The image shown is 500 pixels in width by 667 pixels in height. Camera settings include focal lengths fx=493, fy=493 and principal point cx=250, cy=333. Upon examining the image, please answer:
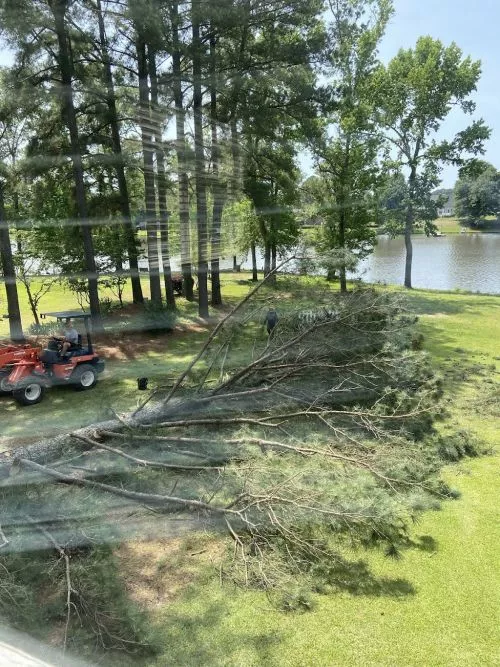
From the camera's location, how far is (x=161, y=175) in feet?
43.2

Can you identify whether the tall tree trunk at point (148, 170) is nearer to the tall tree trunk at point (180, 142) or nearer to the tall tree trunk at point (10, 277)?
the tall tree trunk at point (180, 142)

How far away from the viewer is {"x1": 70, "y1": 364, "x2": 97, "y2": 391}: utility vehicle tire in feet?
27.5

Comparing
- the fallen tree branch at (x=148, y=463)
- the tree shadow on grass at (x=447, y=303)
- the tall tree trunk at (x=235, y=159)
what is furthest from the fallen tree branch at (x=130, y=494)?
the tree shadow on grass at (x=447, y=303)

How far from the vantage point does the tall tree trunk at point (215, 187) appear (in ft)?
39.8

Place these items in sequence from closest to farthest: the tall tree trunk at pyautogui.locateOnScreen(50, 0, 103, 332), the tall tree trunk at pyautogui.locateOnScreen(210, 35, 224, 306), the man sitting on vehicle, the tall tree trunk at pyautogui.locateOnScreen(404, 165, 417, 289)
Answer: the man sitting on vehicle, the tall tree trunk at pyautogui.locateOnScreen(50, 0, 103, 332), the tall tree trunk at pyautogui.locateOnScreen(210, 35, 224, 306), the tall tree trunk at pyautogui.locateOnScreen(404, 165, 417, 289)

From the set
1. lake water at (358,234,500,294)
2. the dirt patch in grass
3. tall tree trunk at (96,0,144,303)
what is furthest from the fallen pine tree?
lake water at (358,234,500,294)

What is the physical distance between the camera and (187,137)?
12492mm

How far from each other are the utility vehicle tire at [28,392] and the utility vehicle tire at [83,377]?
58 centimetres

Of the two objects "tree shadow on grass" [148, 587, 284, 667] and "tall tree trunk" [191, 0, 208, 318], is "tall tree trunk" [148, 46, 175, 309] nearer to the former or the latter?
"tall tree trunk" [191, 0, 208, 318]

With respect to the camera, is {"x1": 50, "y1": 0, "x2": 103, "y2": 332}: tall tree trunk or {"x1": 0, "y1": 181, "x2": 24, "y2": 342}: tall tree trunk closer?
{"x1": 50, "y1": 0, "x2": 103, "y2": 332}: tall tree trunk

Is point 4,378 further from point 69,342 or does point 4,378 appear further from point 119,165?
point 119,165

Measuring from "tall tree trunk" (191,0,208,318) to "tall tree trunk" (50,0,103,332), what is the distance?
2.82 metres

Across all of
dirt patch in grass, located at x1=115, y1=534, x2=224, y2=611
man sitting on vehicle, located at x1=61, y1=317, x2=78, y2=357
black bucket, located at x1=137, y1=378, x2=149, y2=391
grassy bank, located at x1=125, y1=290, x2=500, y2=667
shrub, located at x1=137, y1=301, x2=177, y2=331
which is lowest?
grassy bank, located at x1=125, y1=290, x2=500, y2=667

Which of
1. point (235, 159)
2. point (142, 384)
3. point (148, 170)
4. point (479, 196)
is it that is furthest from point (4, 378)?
point (479, 196)
